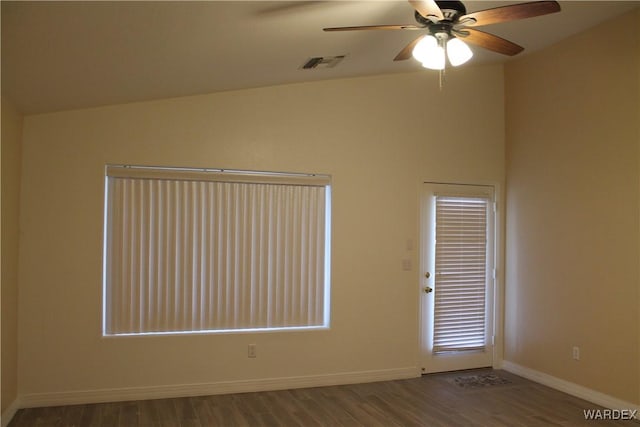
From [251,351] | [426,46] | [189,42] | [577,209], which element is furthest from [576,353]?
[189,42]

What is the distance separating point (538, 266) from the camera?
530 cm

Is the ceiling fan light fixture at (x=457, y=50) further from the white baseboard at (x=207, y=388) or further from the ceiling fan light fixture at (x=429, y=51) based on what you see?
the white baseboard at (x=207, y=388)

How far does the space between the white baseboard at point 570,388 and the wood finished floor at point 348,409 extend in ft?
0.26

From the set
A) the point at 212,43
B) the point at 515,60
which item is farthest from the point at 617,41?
the point at 212,43

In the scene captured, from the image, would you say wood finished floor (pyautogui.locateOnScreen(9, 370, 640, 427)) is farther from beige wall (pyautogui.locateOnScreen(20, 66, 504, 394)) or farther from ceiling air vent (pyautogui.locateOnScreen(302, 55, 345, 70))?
ceiling air vent (pyautogui.locateOnScreen(302, 55, 345, 70))

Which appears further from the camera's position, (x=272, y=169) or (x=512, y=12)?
(x=272, y=169)

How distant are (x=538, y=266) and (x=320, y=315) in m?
2.25

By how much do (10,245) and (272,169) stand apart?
225cm

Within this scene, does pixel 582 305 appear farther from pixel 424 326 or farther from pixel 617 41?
pixel 617 41

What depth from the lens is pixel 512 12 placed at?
104 inches

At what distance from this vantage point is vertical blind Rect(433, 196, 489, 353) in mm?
5547

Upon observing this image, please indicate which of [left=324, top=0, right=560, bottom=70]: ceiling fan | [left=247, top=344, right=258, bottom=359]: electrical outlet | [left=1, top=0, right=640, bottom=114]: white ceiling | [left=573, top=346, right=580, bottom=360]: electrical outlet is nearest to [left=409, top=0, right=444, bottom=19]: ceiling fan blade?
[left=324, top=0, right=560, bottom=70]: ceiling fan

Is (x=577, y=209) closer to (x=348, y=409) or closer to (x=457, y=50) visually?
(x=457, y=50)

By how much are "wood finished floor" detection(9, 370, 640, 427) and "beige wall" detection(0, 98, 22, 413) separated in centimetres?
36
